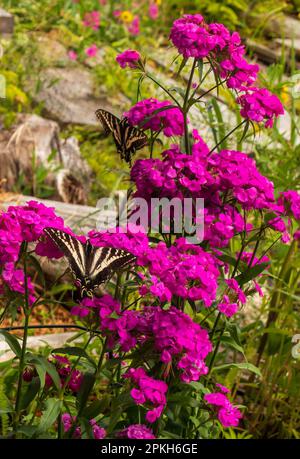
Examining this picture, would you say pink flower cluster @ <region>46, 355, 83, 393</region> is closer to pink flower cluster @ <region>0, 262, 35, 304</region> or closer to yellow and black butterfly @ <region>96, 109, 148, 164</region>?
pink flower cluster @ <region>0, 262, 35, 304</region>

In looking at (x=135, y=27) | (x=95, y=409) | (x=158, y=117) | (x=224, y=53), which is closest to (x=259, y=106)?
(x=224, y=53)

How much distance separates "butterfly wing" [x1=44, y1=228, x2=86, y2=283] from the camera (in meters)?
1.94

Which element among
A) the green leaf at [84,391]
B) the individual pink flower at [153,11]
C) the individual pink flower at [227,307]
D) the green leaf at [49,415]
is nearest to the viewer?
the green leaf at [49,415]

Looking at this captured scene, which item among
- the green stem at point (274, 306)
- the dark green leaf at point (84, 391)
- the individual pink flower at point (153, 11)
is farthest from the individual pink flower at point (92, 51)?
the dark green leaf at point (84, 391)

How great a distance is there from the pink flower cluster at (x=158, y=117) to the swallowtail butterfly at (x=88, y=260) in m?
0.51

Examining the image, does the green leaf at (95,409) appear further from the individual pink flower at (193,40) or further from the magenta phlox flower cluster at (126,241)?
the individual pink flower at (193,40)

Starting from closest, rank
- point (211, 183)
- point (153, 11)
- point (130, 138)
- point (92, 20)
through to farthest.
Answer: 1. point (211, 183)
2. point (130, 138)
3. point (92, 20)
4. point (153, 11)

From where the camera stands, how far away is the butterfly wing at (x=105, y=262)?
1.96 m

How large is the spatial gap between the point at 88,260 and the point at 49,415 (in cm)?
38

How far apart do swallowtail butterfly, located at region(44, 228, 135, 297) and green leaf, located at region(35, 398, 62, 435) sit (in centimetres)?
28

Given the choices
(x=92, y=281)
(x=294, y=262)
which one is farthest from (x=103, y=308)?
(x=294, y=262)

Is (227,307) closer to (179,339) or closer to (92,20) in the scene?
(179,339)

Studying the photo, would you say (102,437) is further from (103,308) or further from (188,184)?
(188,184)

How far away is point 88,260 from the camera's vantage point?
198 cm
